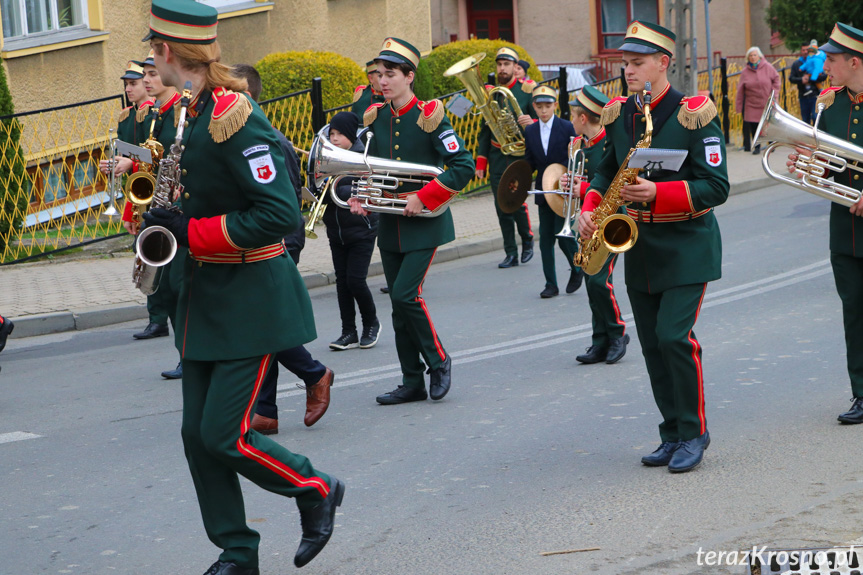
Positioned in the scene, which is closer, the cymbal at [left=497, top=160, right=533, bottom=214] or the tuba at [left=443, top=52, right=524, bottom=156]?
the cymbal at [left=497, top=160, right=533, bottom=214]

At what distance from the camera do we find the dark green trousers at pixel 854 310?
622cm

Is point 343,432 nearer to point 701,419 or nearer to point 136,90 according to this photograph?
point 701,419

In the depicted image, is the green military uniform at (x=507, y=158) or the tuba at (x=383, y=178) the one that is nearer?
the tuba at (x=383, y=178)

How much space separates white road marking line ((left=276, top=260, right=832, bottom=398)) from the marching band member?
282 cm

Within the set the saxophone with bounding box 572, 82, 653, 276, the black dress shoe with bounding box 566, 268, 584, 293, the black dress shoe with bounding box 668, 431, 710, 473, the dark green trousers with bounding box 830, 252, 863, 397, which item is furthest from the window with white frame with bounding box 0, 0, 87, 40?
the black dress shoe with bounding box 668, 431, 710, 473

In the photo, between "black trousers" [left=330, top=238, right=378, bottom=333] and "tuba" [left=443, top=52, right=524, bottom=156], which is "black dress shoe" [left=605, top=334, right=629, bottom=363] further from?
"tuba" [left=443, top=52, right=524, bottom=156]

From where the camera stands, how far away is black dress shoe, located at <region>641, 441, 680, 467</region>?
5.60 metres

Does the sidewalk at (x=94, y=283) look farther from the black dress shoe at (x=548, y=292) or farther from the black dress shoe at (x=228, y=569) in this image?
the black dress shoe at (x=228, y=569)

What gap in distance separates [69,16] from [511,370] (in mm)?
10894

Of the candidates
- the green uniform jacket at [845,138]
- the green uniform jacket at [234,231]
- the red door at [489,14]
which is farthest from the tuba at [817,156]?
the red door at [489,14]

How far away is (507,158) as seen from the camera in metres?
12.6

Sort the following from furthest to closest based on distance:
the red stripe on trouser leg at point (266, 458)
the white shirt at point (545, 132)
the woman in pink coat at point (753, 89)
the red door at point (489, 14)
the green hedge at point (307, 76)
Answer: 1. the red door at point (489, 14)
2. the woman in pink coat at point (753, 89)
3. the green hedge at point (307, 76)
4. the white shirt at point (545, 132)
5. the red stripe on trouser leg at point (266, 458)

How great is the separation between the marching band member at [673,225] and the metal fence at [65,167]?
30.1ft

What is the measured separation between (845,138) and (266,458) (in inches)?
144
